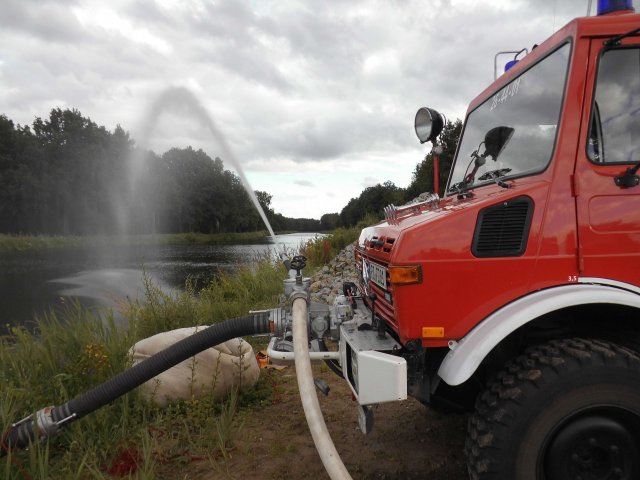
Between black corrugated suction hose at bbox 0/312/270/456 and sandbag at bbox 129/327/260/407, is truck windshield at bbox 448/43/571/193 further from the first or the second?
sandbag at bbox 129/327/260/407

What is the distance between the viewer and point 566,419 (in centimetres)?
223

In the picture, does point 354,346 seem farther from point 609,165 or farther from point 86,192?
point 86,192

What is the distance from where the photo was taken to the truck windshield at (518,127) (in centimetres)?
259

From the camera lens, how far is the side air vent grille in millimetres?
2354

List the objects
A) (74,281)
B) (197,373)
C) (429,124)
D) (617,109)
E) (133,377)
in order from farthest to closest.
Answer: (74,281) → (197,373) → (429,124) → (133,377) → (617,109)

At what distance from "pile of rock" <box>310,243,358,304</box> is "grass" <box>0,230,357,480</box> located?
13.7 ft

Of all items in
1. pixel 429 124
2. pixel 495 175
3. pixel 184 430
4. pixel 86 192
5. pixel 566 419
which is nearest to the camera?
pixel 566 419

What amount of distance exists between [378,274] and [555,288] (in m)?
1.01

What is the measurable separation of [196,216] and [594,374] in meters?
47.2

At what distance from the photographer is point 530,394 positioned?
2221 millimetres

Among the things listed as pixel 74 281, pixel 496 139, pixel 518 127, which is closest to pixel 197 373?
pixel 496 139

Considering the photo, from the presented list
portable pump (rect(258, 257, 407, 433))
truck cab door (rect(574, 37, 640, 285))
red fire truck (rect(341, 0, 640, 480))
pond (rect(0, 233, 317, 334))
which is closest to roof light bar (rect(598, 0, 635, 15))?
red fire truck (rect(341, 0, 640, 480))

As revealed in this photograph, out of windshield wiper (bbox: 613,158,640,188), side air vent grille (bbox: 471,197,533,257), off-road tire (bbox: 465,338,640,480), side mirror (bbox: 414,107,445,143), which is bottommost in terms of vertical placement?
off-road tire (bbox: 465,338,640,480)

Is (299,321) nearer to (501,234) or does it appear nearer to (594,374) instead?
(501,234)
